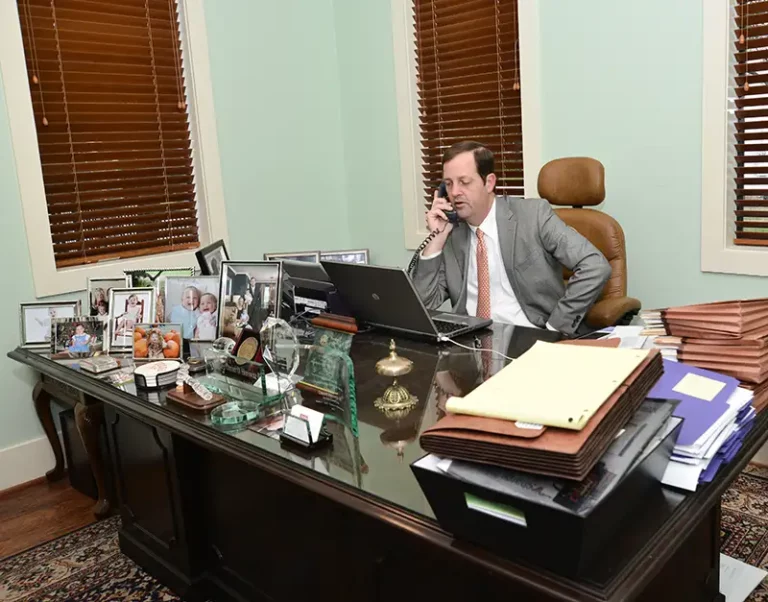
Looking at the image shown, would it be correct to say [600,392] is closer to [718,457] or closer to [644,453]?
[644,453]

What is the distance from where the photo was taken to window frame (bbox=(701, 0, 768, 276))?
2635 millimetres

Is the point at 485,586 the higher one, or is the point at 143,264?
the point at 143,264

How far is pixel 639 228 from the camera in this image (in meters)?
3.01

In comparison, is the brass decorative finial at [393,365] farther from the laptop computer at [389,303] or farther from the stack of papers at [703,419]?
the stack of papers at [703,419]

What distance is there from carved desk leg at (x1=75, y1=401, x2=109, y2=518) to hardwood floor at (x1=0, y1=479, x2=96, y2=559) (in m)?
0.09

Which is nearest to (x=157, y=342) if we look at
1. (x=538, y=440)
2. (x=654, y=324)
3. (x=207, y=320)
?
(x=207, y=320)

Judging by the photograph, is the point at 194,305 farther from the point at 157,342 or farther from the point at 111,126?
the point at 111,126

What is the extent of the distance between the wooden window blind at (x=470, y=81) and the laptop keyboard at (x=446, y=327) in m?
1.43

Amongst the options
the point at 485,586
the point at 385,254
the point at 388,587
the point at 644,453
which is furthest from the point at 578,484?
the point at 385,254

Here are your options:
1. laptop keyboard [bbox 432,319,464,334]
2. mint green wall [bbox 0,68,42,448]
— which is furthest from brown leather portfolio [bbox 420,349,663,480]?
mint green wall [bbox 0,68,42,448]

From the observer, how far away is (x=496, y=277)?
8.95 ft

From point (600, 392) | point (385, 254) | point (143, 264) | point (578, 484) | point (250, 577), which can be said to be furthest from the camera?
point (385, 254)

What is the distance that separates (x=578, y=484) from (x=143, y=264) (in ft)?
9.40

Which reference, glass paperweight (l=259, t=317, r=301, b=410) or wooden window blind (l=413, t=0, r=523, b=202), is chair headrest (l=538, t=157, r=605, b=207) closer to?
wooden window blind (l=413, t=0, r=523, b=202)
